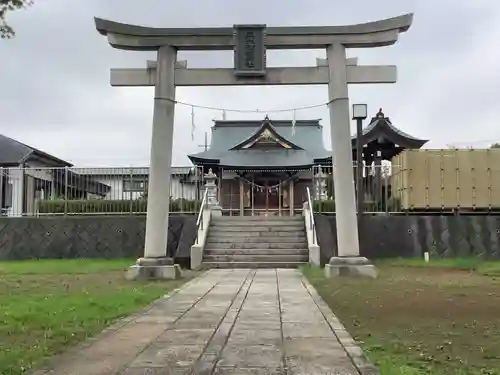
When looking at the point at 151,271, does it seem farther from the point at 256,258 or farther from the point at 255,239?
the point at 255,239

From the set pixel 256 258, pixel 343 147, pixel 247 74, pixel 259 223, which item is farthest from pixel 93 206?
pixel 343 147

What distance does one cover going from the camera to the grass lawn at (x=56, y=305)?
591cm

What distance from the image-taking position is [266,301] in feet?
31.3

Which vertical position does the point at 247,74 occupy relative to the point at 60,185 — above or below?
above

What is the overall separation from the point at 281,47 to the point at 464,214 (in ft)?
29.2

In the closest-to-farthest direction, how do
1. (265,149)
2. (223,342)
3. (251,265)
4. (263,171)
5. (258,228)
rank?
(223,342), (251,265), (258,228), (263,171), (265,149)

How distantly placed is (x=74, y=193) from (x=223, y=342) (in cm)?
1745

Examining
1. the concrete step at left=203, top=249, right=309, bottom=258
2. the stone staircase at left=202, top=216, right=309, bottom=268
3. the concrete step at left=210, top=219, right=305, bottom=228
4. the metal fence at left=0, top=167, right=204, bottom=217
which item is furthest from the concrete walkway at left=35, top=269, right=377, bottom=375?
the metal fence at left=0, top=167, right=204, bottom=217

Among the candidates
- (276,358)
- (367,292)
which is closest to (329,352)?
(276,358)

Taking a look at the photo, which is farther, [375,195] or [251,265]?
[375,195]

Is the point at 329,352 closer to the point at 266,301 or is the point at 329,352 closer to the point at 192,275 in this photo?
the point at 266,301

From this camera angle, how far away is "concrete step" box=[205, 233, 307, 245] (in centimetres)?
1867

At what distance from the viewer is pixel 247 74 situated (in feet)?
44.8

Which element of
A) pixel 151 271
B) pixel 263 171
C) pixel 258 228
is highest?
pixel 263 171
